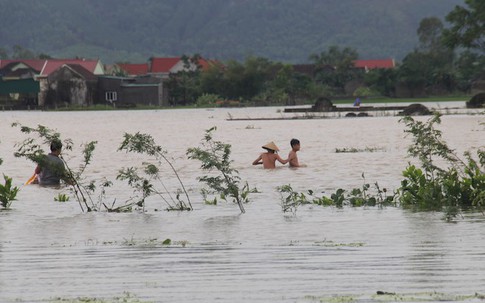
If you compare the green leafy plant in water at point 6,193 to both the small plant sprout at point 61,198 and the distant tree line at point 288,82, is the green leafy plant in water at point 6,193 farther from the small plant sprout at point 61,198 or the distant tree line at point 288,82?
the distant tree line at point 288,82

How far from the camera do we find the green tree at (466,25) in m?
80.0

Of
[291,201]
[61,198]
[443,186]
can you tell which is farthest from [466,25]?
[443,186]

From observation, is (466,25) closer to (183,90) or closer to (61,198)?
(183,90)

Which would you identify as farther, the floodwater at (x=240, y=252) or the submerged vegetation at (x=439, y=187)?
the submerged vegetation at (x=439, y=187)

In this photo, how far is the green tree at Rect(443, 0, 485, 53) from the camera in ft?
262

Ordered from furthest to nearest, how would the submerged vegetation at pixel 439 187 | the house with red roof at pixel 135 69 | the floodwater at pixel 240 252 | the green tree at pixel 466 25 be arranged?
the house with red roof at pixel 135 69
the green tree at pixel 466 25
the submerged vegetation at pixel 439 187
the floodwater at pixel 240 252

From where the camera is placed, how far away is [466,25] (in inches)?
3201

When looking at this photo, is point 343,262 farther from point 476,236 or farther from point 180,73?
point 180,73

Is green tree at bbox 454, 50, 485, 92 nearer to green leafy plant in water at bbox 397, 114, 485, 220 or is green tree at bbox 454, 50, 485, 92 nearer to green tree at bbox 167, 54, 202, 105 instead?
green tree at bbox 167, 54, 202, 105

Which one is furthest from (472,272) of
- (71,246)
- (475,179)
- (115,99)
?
(115,99)

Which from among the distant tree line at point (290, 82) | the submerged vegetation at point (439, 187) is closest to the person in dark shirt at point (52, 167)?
the submerged vegetation at point (439, 187)

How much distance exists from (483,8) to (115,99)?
5496cm

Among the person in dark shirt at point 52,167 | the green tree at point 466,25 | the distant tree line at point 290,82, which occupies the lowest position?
the person in dark shirt at point 52,167

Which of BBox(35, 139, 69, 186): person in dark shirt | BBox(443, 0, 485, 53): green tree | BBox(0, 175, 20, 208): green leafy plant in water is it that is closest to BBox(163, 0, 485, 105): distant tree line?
BBox(443, 0, 485, 53): green tree
